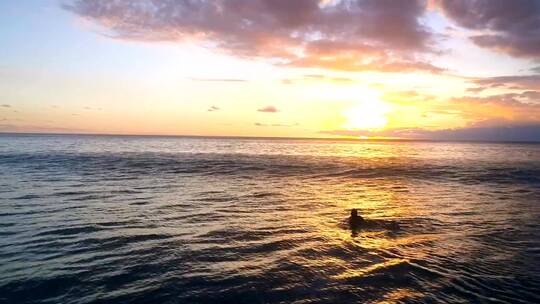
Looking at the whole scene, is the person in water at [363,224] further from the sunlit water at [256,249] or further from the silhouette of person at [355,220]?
the sunlit water at [256,249]

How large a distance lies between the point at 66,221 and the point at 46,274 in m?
8.77

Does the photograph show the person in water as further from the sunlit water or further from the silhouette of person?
the sunlit water

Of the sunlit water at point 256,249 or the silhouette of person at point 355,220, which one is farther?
the silhouette of person at point 355,220

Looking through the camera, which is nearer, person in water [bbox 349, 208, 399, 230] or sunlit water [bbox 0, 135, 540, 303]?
sunlit water [bbox 0, 135, 540, 303]

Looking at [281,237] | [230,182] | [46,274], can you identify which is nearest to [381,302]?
[281,237]

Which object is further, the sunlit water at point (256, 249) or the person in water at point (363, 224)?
the person in water at point (363, 224)

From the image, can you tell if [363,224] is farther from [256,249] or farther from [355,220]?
[256,249]

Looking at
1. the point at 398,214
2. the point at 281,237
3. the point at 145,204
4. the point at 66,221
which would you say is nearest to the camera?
the point at 281,237

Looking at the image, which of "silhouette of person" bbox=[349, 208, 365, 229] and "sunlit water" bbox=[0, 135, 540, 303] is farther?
"silhouette of person" bbox=[349, 208, 365, 229]

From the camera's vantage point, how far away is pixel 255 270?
46.5 ft

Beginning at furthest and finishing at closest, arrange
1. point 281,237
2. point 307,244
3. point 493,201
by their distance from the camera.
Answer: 1. point 493,201
2. point 281,237
3. point 307,244

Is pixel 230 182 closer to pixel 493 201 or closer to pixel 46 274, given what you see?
pixel 493 201

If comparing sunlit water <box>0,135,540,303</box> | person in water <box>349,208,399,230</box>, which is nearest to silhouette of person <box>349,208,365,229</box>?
person in water <box>349,208,399,230</box>

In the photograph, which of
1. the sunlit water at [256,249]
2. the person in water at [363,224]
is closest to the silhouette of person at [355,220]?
the person in water at [363,224]
